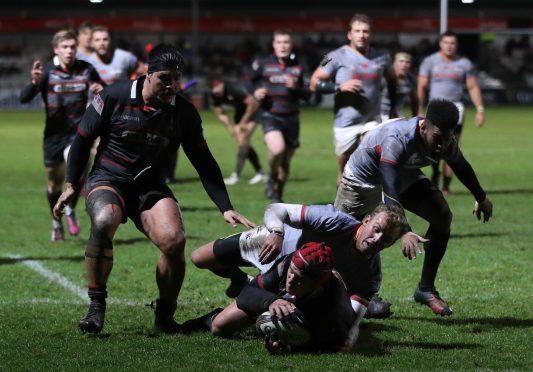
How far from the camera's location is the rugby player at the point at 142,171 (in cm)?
743

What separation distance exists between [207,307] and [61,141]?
4.51 m

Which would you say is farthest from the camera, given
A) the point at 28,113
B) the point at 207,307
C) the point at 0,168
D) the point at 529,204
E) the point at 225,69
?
the point at 225,69

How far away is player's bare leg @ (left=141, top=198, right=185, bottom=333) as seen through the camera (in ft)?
24.3

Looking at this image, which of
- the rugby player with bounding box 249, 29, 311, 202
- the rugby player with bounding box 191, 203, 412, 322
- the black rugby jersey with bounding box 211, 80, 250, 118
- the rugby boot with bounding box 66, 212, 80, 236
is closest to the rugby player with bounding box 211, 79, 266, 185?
the black rugby jersey with bounding box 211, 80, 250, 118

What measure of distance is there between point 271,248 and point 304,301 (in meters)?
0.51

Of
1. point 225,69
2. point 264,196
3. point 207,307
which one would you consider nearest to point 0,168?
point 264,196

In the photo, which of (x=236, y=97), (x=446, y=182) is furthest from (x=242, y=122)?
(x=446, y=182)

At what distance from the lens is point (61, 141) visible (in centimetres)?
1251

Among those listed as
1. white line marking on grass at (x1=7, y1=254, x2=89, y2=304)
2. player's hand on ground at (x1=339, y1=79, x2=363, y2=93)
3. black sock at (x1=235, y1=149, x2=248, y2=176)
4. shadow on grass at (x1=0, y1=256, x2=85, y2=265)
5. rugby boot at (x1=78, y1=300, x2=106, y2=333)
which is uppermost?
player's hand on ground at (x1=339, y1=79, x2=363, y2=93)

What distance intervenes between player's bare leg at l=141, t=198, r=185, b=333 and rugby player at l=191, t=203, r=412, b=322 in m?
0.20

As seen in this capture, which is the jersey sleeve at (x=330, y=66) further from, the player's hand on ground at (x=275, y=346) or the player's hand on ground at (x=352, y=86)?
the player's hand on ground at (x=275, y=346)

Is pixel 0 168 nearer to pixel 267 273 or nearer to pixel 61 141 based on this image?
pixel 61 141

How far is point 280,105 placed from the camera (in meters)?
15.8

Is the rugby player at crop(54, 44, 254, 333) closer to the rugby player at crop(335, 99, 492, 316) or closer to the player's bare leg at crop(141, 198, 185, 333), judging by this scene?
the player's bare leg at crop(141, 198, 185, 333)
